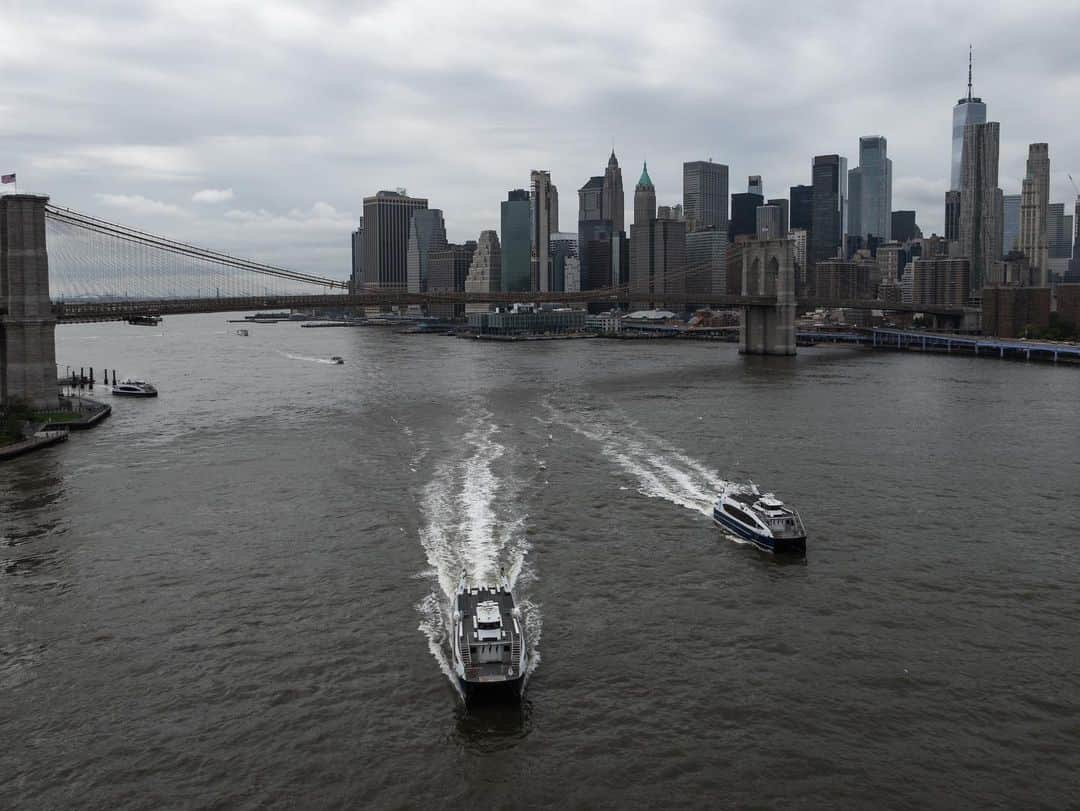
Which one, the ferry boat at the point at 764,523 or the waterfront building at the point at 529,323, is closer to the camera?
the ferry boat at the point at 764,523

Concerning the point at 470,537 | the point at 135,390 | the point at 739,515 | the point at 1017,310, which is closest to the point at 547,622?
the point at 470,537

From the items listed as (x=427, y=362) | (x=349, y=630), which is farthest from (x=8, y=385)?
(x=427, y=362)

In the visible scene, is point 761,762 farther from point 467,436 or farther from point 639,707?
point 467,436

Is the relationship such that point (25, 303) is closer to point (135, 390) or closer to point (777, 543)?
point (135, 390)

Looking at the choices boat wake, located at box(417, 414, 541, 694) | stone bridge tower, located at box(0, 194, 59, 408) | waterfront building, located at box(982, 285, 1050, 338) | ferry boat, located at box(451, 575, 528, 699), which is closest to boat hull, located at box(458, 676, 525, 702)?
ferry boat, located at box(451, 575, 528, 699)

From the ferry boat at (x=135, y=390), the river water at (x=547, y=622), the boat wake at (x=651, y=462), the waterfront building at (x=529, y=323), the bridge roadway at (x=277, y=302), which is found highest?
the bridge roadway at (x=277, y=302)

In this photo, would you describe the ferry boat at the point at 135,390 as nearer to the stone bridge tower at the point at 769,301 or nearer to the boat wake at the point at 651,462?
the boat wake at the point at 651,462

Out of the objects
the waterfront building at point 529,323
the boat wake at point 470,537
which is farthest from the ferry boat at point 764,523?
the waterfront building at point 529,323
